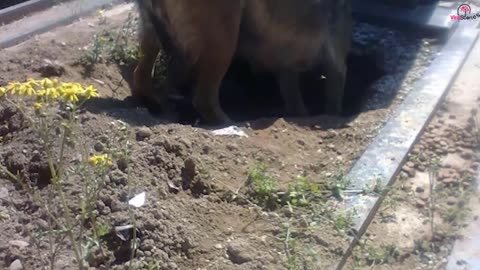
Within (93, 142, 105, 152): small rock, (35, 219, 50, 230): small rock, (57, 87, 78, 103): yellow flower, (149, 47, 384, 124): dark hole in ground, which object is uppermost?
(57, 87, 78, 103): yellow flower

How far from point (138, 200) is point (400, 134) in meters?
1.77

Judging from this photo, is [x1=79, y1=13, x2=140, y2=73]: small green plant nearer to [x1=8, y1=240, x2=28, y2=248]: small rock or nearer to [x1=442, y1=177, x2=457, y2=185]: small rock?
[x1=8, y1=240, x2=28, y2=248]: small rock

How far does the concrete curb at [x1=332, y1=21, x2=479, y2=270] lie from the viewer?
421 cm

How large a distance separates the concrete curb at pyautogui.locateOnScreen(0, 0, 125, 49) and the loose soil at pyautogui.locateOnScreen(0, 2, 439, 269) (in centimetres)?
14

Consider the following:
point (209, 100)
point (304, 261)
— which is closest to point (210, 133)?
point (209, 100)

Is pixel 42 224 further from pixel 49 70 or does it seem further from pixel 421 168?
pixel 421 168

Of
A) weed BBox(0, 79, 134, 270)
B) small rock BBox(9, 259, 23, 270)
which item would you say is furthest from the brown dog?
small rock BBox(9, 259, 23, 270)

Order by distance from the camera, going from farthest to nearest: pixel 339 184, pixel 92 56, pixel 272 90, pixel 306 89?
pixel 306 89 < pixel 272 90 < pixel 92 56 < pixel 339 184

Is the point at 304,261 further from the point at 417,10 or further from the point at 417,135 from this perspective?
the point at 417,10

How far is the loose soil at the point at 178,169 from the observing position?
12.2 feet

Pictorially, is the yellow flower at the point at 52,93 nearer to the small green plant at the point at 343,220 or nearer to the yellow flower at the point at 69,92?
the yellow flower at the point at 69,92

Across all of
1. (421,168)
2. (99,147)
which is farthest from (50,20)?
(421,168)

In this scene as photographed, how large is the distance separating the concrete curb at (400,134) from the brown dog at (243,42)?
2.41ft

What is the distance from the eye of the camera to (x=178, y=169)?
423cm
